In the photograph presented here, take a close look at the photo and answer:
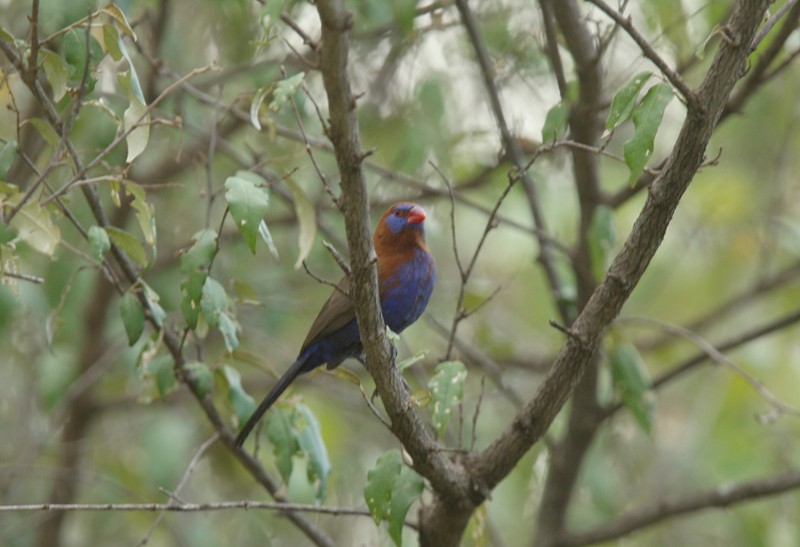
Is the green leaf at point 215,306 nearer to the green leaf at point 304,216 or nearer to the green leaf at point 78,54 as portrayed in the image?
the green leaf at point 304,216

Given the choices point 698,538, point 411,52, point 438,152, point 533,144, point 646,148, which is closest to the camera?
point 646,148

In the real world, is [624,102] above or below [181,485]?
above

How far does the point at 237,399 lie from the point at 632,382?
1545 mm

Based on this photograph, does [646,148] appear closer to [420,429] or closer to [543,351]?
[420,429]

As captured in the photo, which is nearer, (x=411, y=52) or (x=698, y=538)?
(x=411, y=52)

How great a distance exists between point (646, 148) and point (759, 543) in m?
3.46

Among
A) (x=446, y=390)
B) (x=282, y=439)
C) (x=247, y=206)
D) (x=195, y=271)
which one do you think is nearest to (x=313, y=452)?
(x=282, y=439)

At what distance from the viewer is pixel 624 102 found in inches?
103

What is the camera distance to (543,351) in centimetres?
667

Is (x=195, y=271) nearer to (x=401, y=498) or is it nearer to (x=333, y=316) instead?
(x=401, y=498)

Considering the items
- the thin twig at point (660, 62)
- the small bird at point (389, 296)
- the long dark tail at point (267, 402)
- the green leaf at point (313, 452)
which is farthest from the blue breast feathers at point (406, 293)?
the thin twig at point (660, 62)

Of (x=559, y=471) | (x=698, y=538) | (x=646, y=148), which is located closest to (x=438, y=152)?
(x=559, y=471)

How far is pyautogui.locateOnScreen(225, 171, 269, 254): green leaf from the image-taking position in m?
Answer: 2.65

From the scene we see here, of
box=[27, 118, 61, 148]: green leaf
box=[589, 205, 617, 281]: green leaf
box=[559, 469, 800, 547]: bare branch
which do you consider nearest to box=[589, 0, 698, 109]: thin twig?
box=[27, 118, 61, 148]: green leaf
